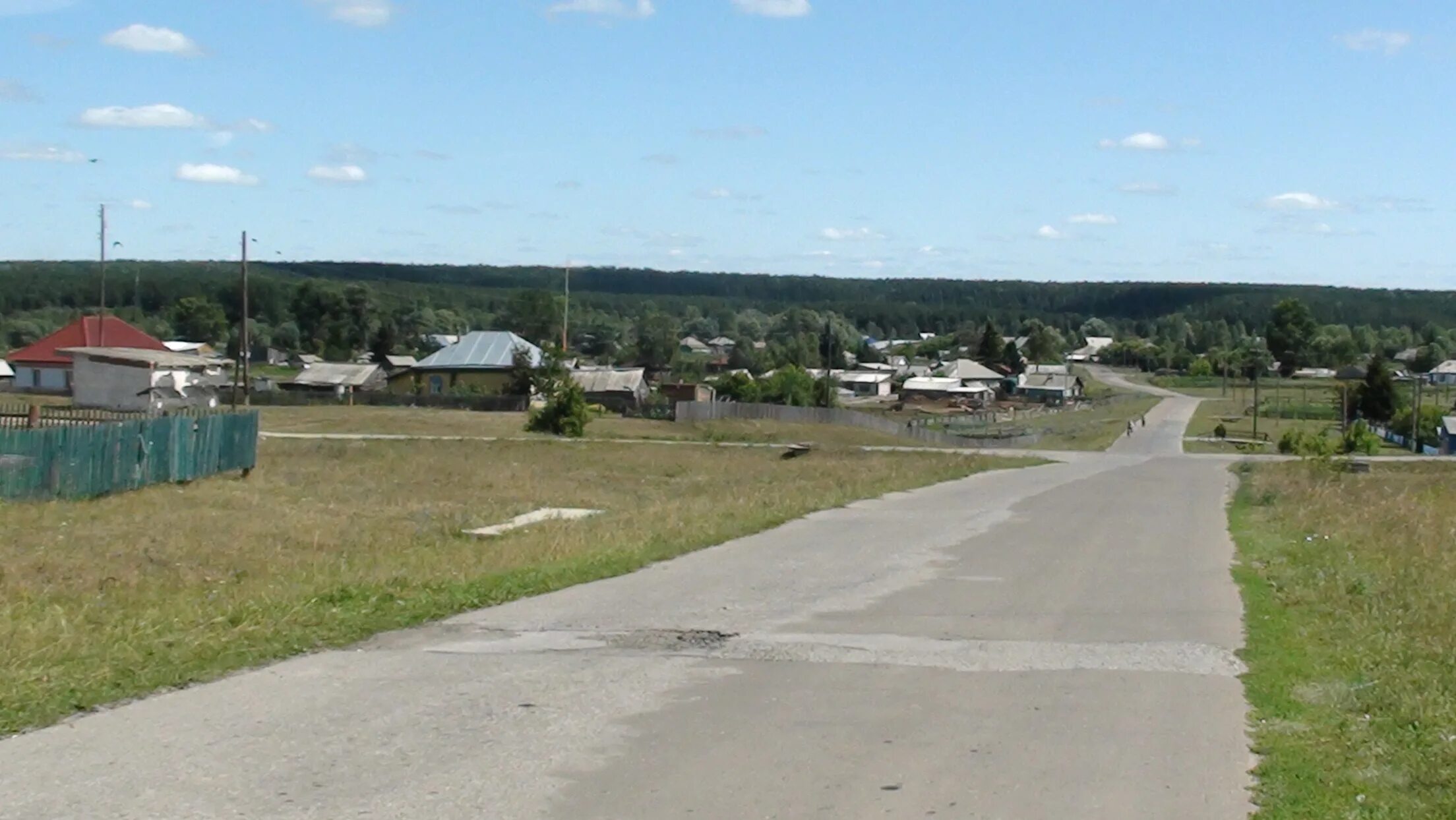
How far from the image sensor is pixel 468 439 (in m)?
58.5

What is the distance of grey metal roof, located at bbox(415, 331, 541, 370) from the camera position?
102500mm

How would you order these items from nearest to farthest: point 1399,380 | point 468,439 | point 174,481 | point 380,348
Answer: point 174,481
point 468,439
point 1399,380
point 380,348

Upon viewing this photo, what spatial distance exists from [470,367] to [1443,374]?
359 feet

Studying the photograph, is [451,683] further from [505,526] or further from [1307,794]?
[505,526]

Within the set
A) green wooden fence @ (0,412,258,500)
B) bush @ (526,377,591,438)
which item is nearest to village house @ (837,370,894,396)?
bush @ (526,377,591,438)

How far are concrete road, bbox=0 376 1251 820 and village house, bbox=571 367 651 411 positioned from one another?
273ft

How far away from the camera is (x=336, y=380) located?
10856 cm

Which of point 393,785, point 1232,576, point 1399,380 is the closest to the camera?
point 393,785

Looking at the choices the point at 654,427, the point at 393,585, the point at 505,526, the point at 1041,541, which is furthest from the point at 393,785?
the point at 654,427

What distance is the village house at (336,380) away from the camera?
10781 centimetres

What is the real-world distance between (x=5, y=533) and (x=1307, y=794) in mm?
21222

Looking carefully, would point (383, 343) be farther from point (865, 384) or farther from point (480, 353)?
point (480, 353)

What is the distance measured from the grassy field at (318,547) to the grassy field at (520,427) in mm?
15654

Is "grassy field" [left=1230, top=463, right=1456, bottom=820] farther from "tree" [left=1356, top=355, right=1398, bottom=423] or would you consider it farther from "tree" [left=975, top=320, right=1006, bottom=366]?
"tree" [left=975, top=320, right=1006, bottom=366]
